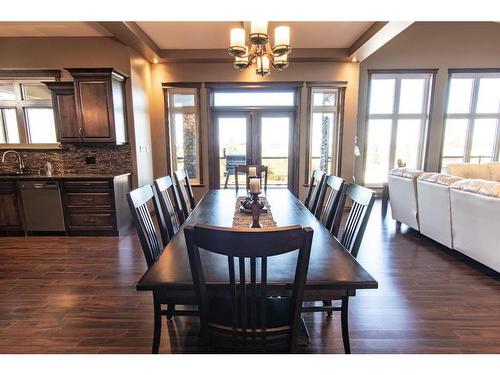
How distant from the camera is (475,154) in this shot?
6.16 metres

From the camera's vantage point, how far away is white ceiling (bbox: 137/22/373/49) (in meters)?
3.72

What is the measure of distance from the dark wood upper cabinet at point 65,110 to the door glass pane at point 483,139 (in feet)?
26.7

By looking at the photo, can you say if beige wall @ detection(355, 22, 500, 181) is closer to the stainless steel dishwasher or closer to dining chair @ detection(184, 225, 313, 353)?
dining chair @ detection(184, 225, 313, 353)

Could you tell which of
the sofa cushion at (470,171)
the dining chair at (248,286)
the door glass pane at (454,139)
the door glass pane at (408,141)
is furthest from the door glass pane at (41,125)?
the door glass pane at (454,139)

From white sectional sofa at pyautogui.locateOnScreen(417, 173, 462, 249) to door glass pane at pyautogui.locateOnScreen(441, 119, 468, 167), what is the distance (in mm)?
3509

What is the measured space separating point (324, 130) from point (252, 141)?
1.51 m

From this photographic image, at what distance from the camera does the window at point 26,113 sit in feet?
13.4

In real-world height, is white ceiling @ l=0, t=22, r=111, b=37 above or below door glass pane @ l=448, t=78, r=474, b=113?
above

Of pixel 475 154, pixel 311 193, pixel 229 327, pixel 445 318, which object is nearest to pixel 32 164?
pixel 311 193

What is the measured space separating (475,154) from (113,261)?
777 centimetres

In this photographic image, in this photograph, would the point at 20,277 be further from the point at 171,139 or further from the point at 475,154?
the point at 475,154

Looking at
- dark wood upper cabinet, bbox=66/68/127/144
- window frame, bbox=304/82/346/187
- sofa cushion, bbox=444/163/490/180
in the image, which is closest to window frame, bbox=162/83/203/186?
dark wood upper cabinet, bbox=66/68/127/144

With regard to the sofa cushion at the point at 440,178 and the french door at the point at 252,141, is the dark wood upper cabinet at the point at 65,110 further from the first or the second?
the sofa cushion at the point at 440,178
